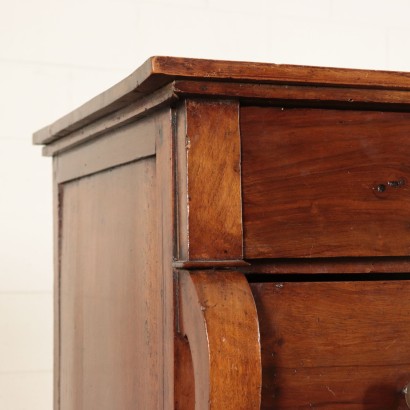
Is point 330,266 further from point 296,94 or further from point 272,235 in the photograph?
point 296,94

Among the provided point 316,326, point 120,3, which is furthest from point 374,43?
point 316,326

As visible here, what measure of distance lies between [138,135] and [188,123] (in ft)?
0.60

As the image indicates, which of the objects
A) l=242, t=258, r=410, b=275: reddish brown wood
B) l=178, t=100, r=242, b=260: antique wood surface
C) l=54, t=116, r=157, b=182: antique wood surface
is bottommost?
l=242, t=258, r=410, b=275: reddish brown wood

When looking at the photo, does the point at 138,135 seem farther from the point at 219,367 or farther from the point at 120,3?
the point at 120,3

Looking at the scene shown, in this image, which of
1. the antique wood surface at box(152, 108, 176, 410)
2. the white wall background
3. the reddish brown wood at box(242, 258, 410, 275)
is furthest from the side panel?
the white wall background

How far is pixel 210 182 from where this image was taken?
0.93 meters

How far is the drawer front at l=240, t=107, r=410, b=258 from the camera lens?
0.96 meters

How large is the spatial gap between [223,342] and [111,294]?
37 cm

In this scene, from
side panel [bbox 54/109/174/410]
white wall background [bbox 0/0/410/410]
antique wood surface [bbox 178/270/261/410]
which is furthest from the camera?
white wall background [bbox 0/0/410/410]

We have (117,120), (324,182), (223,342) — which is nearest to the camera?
(223,342)

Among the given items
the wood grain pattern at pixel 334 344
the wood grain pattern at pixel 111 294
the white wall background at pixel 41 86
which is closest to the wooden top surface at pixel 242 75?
the wood grain pattern at pixel 111 294

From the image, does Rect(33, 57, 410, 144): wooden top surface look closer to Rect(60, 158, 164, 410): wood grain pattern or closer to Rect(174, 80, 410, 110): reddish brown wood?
Rect(174, 80, 410, 110): reddish brown wood

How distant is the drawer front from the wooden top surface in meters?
0.04

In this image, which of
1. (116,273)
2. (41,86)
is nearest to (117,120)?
(116,273)
